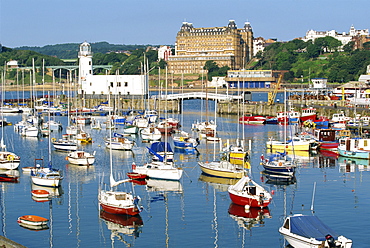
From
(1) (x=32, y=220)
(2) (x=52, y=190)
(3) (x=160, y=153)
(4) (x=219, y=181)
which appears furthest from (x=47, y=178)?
(4) (x=219, y=181)

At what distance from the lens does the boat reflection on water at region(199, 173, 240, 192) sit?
3934cm

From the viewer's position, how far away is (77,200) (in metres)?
36.2

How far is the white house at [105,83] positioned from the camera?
103m

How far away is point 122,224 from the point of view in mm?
31000

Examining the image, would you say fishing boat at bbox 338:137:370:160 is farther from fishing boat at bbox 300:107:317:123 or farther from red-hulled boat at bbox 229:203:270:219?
fishing boat at bbox 300:107:317:123

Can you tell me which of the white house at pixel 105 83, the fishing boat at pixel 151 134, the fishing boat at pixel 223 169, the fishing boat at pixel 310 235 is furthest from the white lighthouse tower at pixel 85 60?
the fishing boat at pixel 310 235

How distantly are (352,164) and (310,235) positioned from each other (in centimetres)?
2442

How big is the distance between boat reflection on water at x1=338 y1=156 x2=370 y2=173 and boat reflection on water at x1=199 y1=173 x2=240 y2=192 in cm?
1013

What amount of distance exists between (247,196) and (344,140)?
2131 centimetres

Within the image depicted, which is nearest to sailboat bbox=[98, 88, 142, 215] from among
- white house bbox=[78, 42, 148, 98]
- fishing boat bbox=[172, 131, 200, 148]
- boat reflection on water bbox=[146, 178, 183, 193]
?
boat reflection on water bbox=[146, 178, 183, 193]

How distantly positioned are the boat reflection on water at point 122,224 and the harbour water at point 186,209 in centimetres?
5

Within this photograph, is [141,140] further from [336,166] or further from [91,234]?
[91,234]

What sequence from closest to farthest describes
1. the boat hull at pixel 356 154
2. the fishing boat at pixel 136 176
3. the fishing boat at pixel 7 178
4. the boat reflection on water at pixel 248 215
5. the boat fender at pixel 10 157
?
1. the boat reflection on water at pixel 248 215
2. the fishing boat at pixel 136 176
3. the fishing boat at pixel 7 178
4. the boat fender at pixel 10 157
5. the boat hull at pixel 356 154

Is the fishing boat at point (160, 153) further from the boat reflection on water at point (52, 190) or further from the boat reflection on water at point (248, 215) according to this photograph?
the boat reflection on water at point (248, 215)
